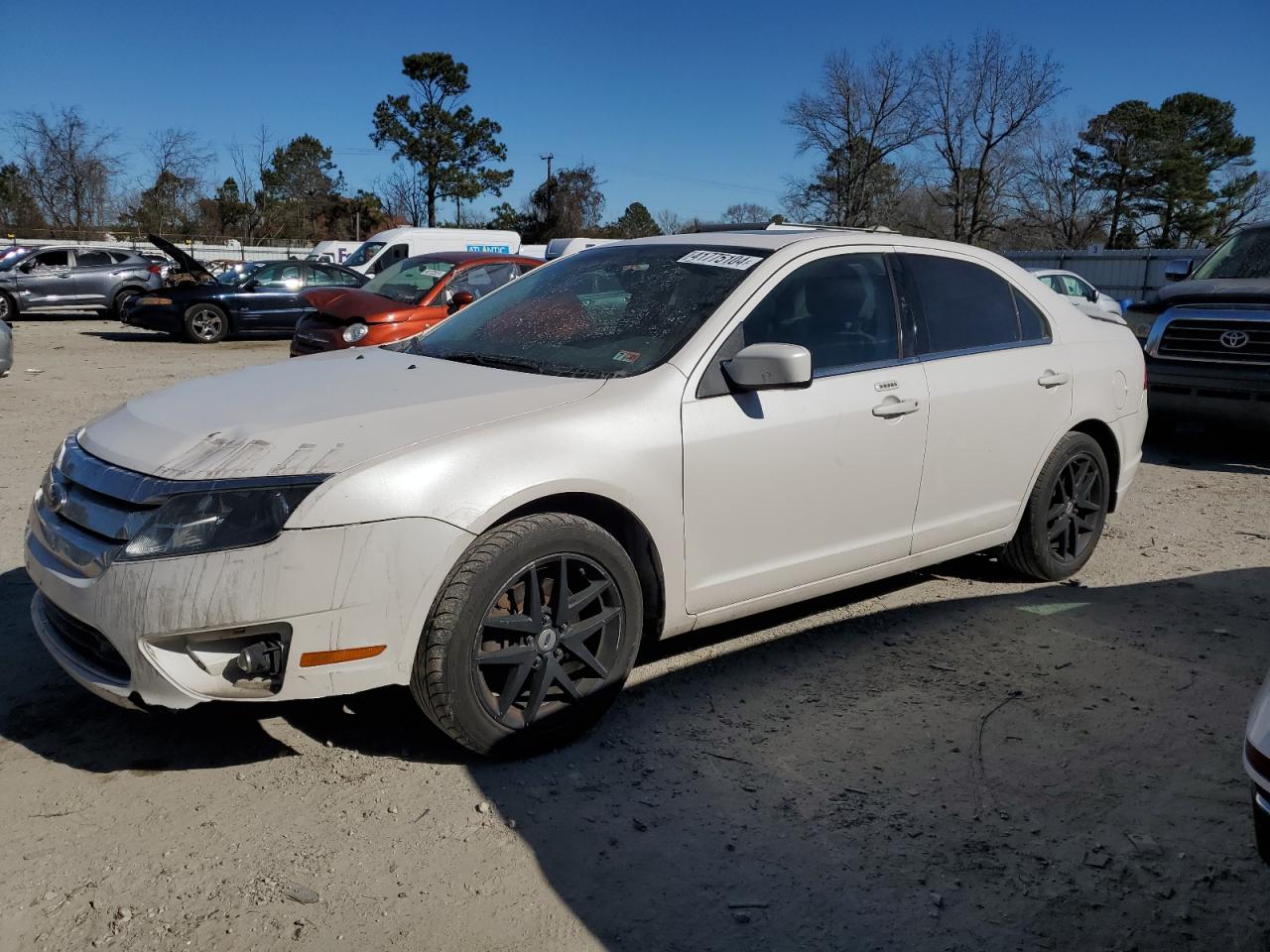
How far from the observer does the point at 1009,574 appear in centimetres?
529

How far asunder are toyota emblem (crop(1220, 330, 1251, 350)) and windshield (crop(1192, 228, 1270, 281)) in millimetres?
811

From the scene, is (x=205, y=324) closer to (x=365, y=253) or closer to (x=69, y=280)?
(x=69, y=280)

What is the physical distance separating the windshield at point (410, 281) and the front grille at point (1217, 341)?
305 inches

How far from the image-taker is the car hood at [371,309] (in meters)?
11.6

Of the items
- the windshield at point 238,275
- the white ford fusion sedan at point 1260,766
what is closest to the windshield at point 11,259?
the windshield at point 238,275

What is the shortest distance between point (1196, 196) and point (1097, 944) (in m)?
54.9

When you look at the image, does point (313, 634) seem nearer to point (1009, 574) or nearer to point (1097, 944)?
point (1097, 944)

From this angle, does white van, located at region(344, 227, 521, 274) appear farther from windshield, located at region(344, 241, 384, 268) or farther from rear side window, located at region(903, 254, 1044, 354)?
rear side window, located at region(903, 254, 1044, 354)

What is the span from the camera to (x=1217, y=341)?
8.39m

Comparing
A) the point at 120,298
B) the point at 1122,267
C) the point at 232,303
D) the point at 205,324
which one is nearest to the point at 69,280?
the point at 120,298

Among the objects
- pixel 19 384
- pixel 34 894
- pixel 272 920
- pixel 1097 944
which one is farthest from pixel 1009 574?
pixel 19 384

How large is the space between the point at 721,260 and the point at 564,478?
1.35m

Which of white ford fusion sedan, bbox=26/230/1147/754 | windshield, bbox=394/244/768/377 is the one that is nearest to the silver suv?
windshield, bbox=394/244/768/377

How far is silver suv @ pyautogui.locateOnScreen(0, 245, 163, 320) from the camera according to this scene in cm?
2202
